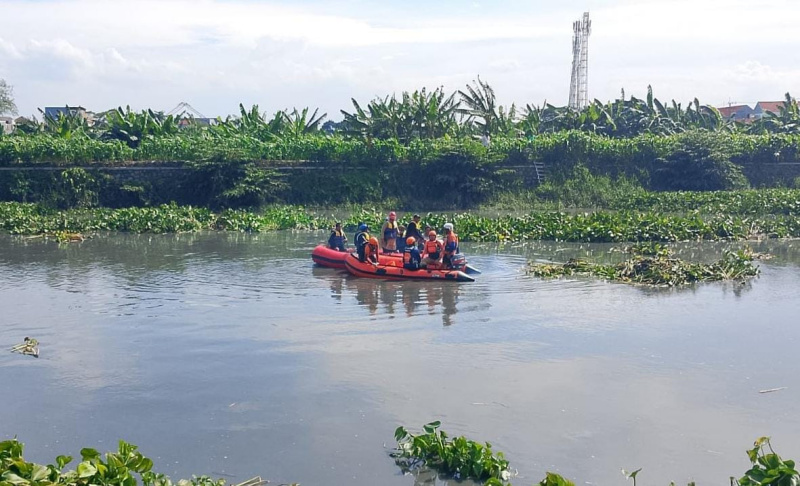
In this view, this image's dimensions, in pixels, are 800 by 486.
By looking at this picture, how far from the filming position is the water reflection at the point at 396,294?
1579cm

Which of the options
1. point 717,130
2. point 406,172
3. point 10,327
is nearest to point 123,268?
point 10,327

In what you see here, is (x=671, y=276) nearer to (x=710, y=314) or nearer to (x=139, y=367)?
(x=710, y=314)

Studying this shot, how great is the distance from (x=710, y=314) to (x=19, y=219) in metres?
20.2

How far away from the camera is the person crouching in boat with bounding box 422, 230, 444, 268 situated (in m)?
18.2

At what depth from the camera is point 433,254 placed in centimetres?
1827

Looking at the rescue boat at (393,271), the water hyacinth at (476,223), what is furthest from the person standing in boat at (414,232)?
the water hyacinth at (476,223)

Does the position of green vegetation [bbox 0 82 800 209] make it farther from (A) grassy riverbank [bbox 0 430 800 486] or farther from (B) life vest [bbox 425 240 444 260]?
(A) grassy riverbank [bbox 0 430 800 486]

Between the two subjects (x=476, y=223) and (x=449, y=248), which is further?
(x=476, y=223)

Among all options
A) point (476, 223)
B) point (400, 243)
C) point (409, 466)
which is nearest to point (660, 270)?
point (400, 243)

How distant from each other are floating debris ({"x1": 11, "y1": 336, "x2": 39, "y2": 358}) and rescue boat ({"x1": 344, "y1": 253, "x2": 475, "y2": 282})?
7.34 meters

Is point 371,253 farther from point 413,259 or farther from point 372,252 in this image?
point 413,259

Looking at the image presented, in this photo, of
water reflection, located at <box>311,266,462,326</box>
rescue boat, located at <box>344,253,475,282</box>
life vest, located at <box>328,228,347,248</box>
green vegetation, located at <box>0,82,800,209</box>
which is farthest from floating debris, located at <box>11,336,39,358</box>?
green vegetation, located at <box>0,82,800,209</box>

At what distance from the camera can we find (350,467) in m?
8.95

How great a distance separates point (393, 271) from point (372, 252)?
2.10 ft
